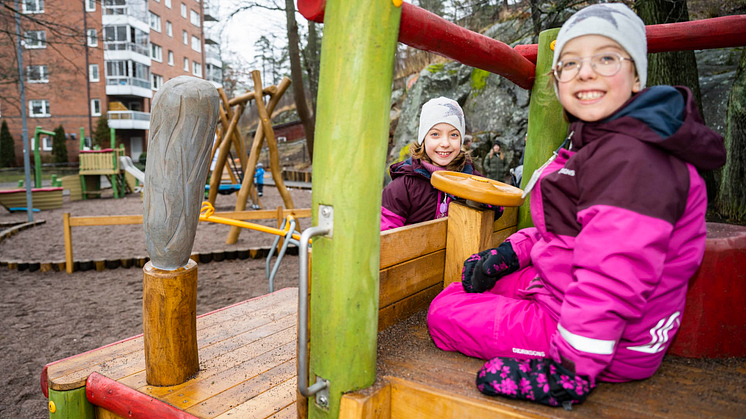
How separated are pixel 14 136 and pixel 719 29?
38216mm

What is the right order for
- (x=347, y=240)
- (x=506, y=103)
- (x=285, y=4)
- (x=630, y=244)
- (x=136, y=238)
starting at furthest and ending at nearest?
(x=285, y=4) < (x=506, y=103) < (x=136, y=238) < (x=347, y=240) < (x=630, y=244)

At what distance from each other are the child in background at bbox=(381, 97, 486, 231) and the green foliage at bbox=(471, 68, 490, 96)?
26.2 feet

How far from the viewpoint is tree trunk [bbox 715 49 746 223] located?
500 centimetres

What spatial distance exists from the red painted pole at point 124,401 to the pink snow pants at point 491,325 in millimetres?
997

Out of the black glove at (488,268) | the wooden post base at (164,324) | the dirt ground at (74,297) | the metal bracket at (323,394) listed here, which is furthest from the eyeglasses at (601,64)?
the dirt ground at (74,297)

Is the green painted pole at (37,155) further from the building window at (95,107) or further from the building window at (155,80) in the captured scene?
the building window at (155,80)

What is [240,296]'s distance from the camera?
537cm

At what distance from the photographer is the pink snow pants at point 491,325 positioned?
139 cm

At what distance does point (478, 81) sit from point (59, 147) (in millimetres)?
27124

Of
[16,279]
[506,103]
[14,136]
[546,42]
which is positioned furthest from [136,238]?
[14,136]

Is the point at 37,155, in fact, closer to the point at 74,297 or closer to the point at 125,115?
the point at 74,297

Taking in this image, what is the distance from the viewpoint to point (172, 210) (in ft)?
6.26

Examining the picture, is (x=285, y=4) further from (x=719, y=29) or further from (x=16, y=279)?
(x=719, y=29)

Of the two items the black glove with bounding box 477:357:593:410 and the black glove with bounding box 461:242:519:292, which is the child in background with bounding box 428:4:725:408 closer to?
the black glove with bounding box 477:357:593:410
